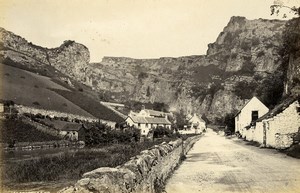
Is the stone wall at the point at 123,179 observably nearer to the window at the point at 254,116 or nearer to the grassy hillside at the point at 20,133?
the grassy hillside at the point at 20,133

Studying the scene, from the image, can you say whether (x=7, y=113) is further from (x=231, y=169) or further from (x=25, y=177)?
(x=231, y=169)

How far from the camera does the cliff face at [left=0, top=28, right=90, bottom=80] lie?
11881 cm

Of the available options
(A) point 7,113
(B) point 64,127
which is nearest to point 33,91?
(B) point 64,127

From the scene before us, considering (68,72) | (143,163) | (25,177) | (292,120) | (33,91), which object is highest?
(68,72)

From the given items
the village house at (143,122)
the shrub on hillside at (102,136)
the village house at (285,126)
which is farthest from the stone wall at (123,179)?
the village house at (143,122)

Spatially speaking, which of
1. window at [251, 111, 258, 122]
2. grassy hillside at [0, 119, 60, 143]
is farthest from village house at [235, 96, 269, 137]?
grassy hillside at [0, 119, 60, 143]

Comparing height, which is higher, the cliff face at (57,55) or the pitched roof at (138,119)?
the cliff face at (57,55)

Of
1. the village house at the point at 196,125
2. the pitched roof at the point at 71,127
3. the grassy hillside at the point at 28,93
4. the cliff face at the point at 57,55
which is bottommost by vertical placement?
the pitched roof at the point at 71,127

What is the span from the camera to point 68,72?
13488 centimetres

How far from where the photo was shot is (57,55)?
133000 mm

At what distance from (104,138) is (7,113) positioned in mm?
14416

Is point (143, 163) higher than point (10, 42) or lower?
lower

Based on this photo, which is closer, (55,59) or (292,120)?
(292,120)

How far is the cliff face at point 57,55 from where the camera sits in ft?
390
